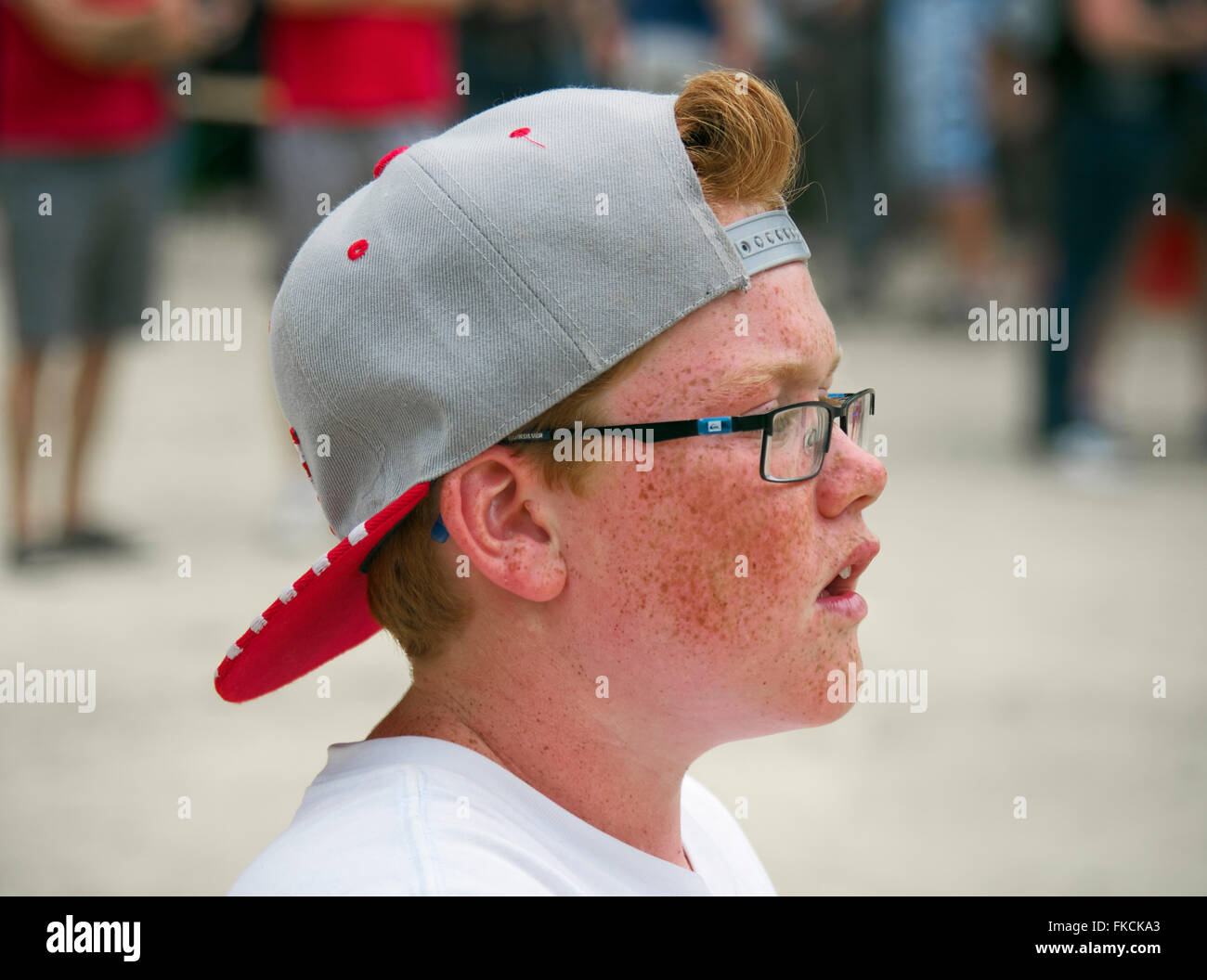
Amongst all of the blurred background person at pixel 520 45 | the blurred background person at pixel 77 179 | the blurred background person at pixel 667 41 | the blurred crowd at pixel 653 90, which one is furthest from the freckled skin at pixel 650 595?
the blurred background person at pixel 520 45

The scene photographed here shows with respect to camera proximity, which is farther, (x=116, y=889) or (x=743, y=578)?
(x=116, y=889)

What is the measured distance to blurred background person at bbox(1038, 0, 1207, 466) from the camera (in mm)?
5816

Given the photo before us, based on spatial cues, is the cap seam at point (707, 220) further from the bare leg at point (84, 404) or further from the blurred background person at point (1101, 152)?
the blurred background person at point (1101, 152)

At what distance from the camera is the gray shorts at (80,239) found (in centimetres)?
484

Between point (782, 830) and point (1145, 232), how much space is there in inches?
255

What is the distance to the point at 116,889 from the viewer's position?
3268 mm

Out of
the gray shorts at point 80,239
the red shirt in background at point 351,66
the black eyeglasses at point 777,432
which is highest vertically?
the red shirt in background at point 351,66

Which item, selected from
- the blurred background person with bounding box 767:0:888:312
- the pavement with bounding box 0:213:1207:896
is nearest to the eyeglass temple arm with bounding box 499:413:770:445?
the pavement with bounding box 0:213:1207:896

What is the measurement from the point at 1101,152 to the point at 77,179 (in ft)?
12.2

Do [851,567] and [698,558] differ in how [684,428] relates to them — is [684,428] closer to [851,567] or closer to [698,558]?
[698,558]

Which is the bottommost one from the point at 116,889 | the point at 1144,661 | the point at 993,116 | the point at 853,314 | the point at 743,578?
the point at 116,889

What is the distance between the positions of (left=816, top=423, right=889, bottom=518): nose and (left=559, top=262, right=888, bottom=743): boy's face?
0.04m
